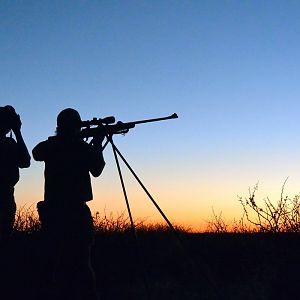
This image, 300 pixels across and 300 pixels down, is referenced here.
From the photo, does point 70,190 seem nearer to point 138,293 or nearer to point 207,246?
point 138,293

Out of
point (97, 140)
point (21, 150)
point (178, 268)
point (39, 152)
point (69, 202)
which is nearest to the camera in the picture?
point (69, 202)

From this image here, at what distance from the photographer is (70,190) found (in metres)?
3.58

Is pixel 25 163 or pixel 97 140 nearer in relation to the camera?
pixel 97 140

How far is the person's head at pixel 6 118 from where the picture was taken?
13.6 feet

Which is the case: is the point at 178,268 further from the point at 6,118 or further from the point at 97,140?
the point at 6,118

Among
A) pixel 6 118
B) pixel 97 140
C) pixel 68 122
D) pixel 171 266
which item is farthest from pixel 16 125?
pixel 171 266

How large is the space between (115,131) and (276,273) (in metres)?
3.04

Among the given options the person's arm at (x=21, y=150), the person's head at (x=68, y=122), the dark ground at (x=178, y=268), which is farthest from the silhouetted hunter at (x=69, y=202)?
the dark ground at (x=178, y=268)

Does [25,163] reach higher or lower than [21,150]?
lower

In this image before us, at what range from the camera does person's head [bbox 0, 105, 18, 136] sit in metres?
4.14

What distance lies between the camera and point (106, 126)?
4105 mm

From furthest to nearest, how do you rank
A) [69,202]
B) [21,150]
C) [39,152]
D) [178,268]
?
[178,268] → [21,150] → [39,152] → [69,202]

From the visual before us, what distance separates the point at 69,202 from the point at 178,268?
297 centimetres

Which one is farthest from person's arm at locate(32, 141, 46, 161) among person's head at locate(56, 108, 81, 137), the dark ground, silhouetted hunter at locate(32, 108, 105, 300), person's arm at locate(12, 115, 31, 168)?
the dark ground
